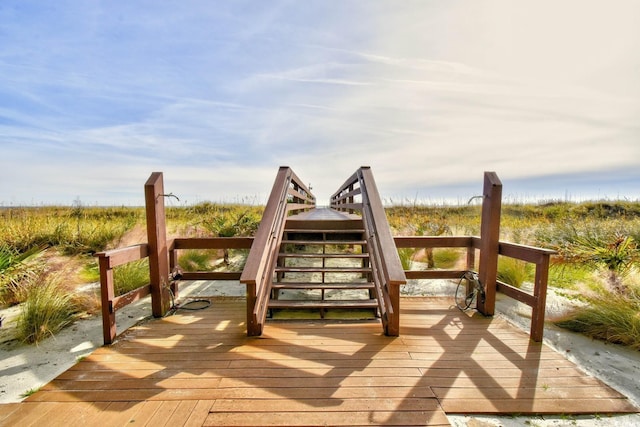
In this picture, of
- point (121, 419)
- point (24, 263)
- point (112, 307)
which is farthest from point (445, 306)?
point (24, 263)

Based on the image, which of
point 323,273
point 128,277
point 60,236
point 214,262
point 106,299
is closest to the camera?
point 106,299

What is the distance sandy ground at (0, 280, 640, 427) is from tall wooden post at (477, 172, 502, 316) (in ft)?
1.16

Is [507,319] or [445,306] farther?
[445,306]

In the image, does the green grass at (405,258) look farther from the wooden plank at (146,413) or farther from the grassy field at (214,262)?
the wooden plank at (146,413)

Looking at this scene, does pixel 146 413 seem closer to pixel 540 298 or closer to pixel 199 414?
pixel 199 414

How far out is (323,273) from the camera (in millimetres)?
3781

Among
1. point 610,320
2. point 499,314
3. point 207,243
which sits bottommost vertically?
point 499,314

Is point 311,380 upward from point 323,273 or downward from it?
downward

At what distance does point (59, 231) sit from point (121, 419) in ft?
21.9

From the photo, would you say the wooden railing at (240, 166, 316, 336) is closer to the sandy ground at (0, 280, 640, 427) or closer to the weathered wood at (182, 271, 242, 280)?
the weathered wood at (182, 271, 242, 280)

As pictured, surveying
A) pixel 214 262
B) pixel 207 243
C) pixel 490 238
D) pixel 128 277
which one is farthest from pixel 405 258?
pixel 128 277

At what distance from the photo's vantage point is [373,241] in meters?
3.56

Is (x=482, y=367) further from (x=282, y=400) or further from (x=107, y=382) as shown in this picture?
(x=107, y=382)

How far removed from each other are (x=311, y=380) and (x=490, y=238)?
255cm
